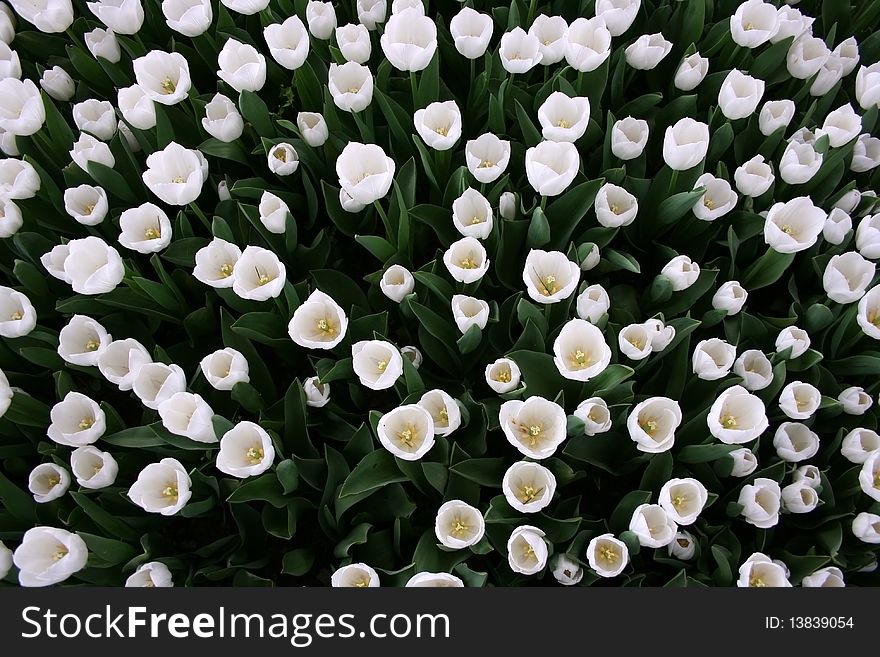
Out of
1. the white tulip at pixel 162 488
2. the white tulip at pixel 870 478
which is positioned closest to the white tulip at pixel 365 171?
the white tulip at pixel 162 488

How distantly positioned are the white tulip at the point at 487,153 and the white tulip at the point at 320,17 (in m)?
0.66

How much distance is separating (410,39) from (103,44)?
105cm

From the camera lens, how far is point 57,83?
225cm

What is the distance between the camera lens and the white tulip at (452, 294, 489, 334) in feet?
5.53

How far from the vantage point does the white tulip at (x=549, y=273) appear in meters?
1.66

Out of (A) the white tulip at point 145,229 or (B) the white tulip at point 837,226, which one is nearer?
(A) the white tulip at point 145,229

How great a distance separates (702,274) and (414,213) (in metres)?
0.80

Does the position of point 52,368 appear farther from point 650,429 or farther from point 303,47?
point 650,429

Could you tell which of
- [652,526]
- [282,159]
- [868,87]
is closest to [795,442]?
[652,526]

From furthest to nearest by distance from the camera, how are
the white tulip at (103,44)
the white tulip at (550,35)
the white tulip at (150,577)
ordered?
1. the white tulip at (103,44)
2. the white tulip at (550,35)
3. the white tulip at (150,577)

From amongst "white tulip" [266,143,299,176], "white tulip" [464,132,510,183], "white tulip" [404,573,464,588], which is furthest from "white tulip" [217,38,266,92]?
"white tulip" [404,573,464,588]

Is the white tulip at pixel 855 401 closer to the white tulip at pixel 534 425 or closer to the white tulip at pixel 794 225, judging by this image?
the white tulip at pixel 794 225

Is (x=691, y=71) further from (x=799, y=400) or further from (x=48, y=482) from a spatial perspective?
(x=48, y=482)

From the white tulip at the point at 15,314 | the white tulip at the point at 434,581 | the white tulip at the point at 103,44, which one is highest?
the white tulip at the point at 103,44
